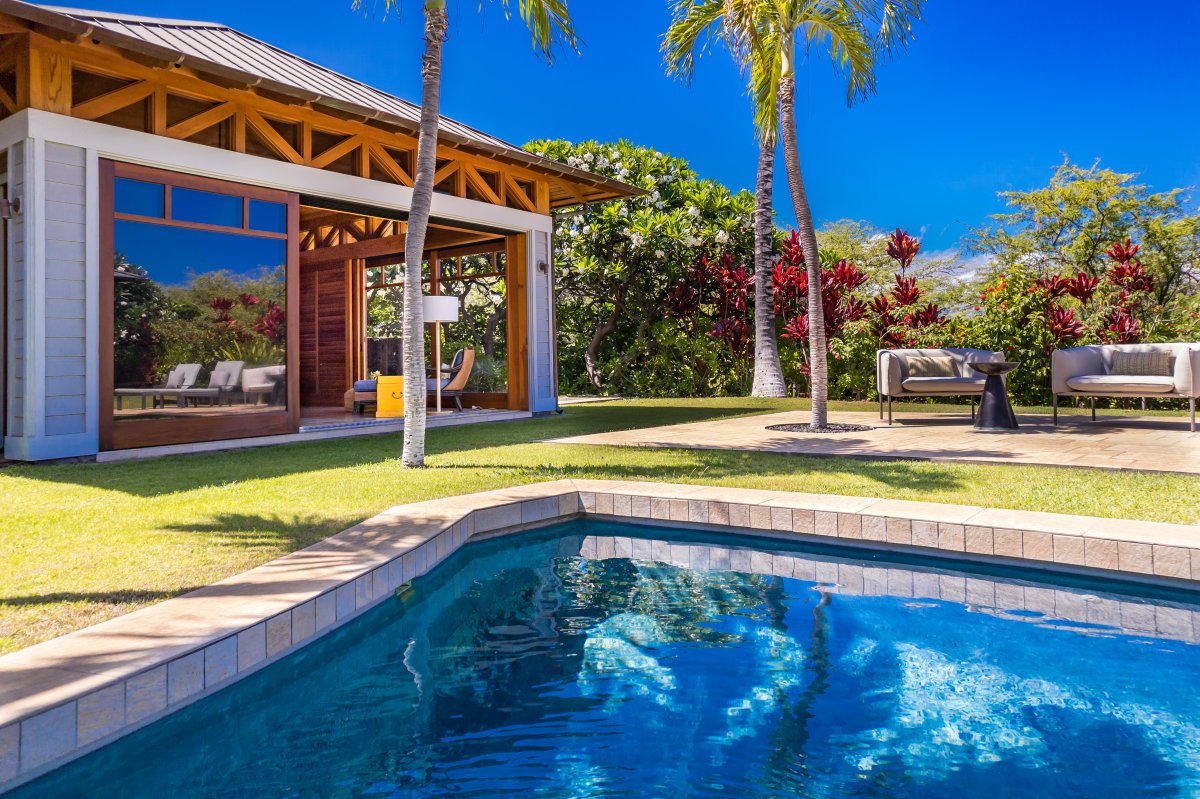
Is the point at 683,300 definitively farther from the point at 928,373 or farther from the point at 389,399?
the point at 389,399

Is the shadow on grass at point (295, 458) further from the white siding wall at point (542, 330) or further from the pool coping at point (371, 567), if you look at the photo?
the pool coping at point (371, 567)

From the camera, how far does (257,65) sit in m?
8.84

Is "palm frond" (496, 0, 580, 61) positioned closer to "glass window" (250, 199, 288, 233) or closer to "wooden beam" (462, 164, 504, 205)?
"glass window" (250, 199, 288, 233)

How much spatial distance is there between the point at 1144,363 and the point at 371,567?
8.67 metres

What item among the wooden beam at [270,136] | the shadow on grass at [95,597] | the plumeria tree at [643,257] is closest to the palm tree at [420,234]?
the wooden beam at [270,136]

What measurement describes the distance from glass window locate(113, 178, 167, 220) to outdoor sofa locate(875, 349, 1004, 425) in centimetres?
773

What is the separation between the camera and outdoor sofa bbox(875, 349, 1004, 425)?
363 inches

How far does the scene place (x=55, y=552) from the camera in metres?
3.71

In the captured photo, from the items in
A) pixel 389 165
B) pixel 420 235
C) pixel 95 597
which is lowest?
pixel 95 597

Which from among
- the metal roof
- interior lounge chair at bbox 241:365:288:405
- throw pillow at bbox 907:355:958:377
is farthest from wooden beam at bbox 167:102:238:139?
throw pillow at bbox 907:355:958:377

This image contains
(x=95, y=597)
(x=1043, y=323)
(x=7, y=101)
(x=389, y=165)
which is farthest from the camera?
(x=1043, y=323)

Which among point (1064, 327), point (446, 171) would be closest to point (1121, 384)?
point (1064, 327)

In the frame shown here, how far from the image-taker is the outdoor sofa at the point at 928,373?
923 cm

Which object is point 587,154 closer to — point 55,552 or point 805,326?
point 805,326
